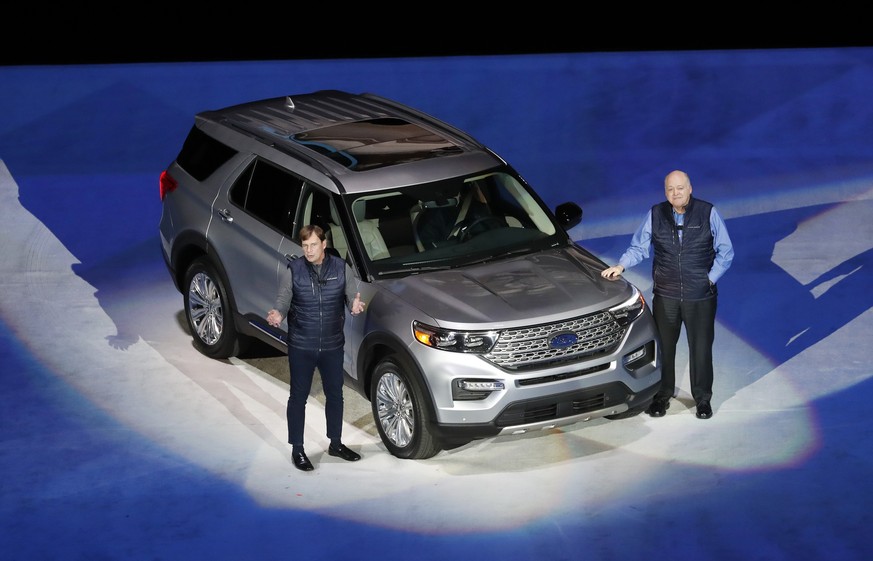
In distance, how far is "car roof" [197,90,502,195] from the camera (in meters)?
10.7

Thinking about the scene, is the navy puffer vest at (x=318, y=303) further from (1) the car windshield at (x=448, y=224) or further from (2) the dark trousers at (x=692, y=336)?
(2) the dark trousers at (x=692, y=336)

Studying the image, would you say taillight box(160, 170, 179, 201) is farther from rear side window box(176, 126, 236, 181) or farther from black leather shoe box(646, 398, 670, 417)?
black leather shoe box(646, 398, 670, 417)

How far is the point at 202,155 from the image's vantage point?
472 inches

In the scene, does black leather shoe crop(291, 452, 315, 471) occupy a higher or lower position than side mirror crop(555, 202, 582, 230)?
lower

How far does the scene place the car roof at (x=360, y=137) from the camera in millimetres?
10680

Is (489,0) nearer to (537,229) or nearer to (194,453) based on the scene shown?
(537,229)

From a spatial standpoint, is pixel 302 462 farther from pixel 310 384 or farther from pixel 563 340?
pixel 563 340

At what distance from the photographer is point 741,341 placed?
39.2 ft

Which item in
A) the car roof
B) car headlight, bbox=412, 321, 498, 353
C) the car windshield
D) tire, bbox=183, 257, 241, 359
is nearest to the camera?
car headlight, bbox=412, 321, 498, 353

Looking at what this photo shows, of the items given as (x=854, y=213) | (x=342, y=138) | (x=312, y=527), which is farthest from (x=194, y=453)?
(x=854, y=213)

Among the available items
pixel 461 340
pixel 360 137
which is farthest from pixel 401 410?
pixel 360 137

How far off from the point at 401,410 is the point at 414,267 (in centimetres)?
98

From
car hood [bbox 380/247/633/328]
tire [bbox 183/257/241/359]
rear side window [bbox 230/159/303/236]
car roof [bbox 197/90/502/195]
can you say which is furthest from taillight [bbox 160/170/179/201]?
car hood [bbox 380/247/633/328]

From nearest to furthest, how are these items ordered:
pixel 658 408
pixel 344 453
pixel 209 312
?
pixel 344 453, pixel 658 408, pixel 209 312
